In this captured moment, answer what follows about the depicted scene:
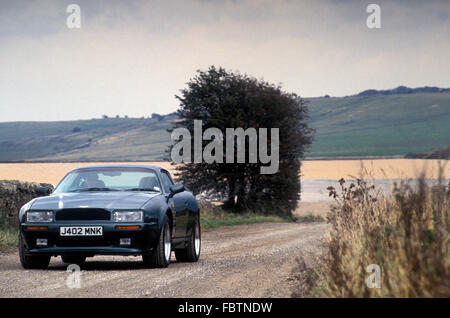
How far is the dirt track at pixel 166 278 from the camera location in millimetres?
9773

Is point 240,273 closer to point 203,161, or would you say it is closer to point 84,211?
point 84,211

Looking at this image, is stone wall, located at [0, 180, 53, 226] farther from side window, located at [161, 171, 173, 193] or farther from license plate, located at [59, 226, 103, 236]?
license plate, located at [59, 226, 103, 236]

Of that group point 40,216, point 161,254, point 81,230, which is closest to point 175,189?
point 161,254

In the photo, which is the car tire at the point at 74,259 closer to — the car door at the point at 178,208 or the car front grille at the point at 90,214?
the car door at the point at 178,208

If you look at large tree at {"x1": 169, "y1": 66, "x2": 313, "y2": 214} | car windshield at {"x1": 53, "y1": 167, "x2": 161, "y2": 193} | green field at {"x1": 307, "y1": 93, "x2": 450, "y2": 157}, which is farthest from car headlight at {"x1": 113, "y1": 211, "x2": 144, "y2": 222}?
green field at {"x1": 307, "y1": 93, "x2": 450, "y2": 157}

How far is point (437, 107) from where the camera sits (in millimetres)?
199875

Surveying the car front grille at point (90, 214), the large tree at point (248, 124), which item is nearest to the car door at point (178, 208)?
the car front grille at point (90, 214)

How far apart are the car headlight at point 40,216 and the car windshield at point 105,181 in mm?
1092

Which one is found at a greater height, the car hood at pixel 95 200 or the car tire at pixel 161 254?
the car hood at pixel 95 200

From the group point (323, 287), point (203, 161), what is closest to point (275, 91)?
point (203, 161)

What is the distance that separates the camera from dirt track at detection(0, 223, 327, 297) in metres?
9.77

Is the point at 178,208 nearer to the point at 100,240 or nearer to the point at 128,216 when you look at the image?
the point at 128,216

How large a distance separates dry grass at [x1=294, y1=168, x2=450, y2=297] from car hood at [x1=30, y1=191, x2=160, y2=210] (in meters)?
3.16
